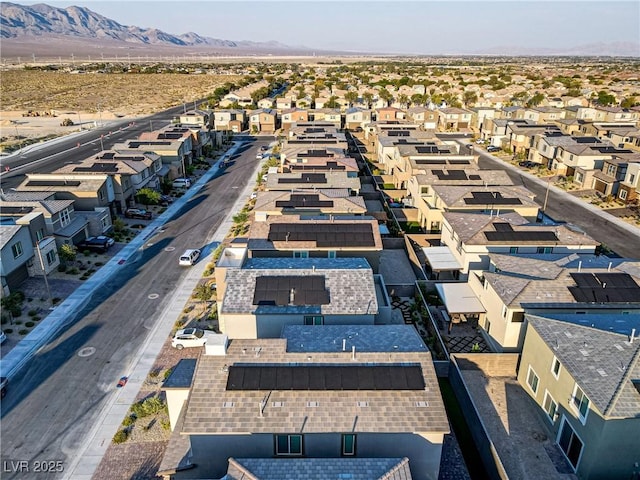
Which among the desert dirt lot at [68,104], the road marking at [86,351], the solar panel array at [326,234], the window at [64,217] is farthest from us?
the desert dirt lot at [68,104]

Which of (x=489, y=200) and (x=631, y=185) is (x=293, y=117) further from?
(x=631, y=185)

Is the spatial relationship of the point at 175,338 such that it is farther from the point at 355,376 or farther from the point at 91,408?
the point at 355,376

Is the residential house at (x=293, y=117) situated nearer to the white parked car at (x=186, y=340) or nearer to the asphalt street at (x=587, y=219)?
the asphalt street at (x=587, y=219)

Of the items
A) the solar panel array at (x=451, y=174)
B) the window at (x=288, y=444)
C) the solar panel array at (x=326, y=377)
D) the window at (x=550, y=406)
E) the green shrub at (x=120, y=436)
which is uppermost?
the solar panel array at (x=451, y=174)

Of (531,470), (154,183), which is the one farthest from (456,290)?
(154,183)

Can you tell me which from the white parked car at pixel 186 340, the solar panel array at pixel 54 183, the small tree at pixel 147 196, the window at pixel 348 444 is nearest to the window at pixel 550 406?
the window at pixel 348 444

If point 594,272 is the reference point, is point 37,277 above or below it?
below

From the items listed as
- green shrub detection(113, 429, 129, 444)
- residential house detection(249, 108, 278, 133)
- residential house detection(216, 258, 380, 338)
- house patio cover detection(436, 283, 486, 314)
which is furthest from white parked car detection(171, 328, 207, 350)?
residential house detection(249, 108, 278, 133)
